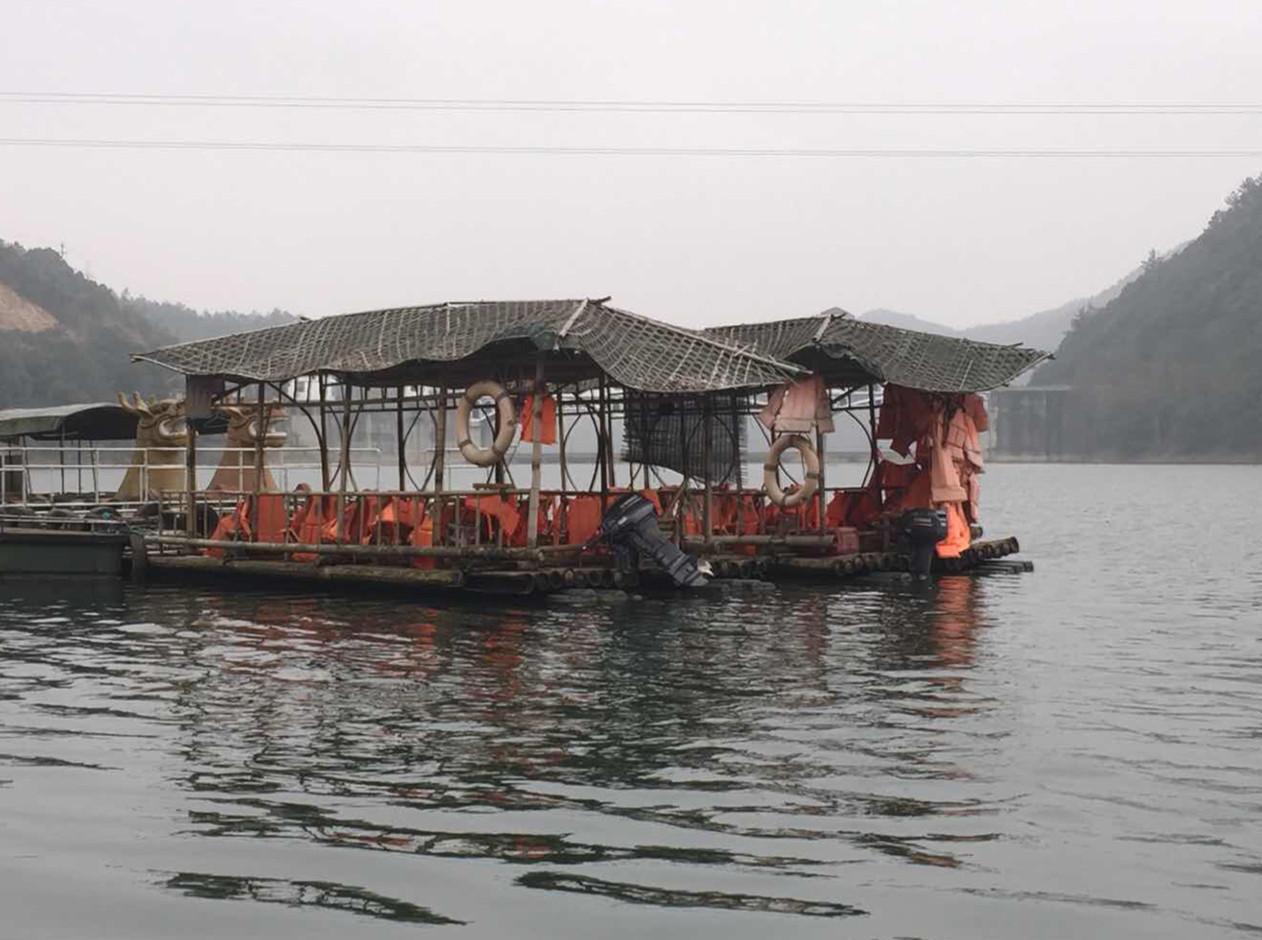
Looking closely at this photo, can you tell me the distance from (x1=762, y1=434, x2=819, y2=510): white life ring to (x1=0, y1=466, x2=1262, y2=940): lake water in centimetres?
502

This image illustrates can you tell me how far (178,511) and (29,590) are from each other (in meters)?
3.47

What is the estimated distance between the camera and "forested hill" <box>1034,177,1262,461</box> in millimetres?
117188

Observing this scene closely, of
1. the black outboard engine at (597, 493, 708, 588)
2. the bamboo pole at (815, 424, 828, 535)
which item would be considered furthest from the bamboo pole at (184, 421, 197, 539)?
the bamboo pole at (815, 424, 828, 535)

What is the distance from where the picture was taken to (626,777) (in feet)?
33.8

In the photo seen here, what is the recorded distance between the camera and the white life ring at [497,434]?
67.7ft

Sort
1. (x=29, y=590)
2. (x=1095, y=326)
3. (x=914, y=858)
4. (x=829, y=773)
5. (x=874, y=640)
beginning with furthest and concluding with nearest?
(x=1095, y=326), (x=29, y=590), (x=874, y=640), (x=829, y=773), (x=914, y=858)

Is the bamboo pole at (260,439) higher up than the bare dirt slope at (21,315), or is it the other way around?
the bare dirt slope at (21,315)

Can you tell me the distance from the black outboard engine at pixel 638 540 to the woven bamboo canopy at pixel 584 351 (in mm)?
1724

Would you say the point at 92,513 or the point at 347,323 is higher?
the point at 347,323

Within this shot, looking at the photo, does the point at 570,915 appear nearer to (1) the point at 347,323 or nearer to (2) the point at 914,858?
(2) the point at 914,858

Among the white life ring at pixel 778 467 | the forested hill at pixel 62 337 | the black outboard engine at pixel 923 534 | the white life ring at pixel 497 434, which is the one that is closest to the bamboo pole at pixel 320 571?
the white life ring at pixel 497 434

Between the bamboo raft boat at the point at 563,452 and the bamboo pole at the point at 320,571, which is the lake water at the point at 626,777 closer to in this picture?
the bamboo pole at the point at 320,571

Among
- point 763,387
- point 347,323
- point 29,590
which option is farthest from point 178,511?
point 763,387

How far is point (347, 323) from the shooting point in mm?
23203
